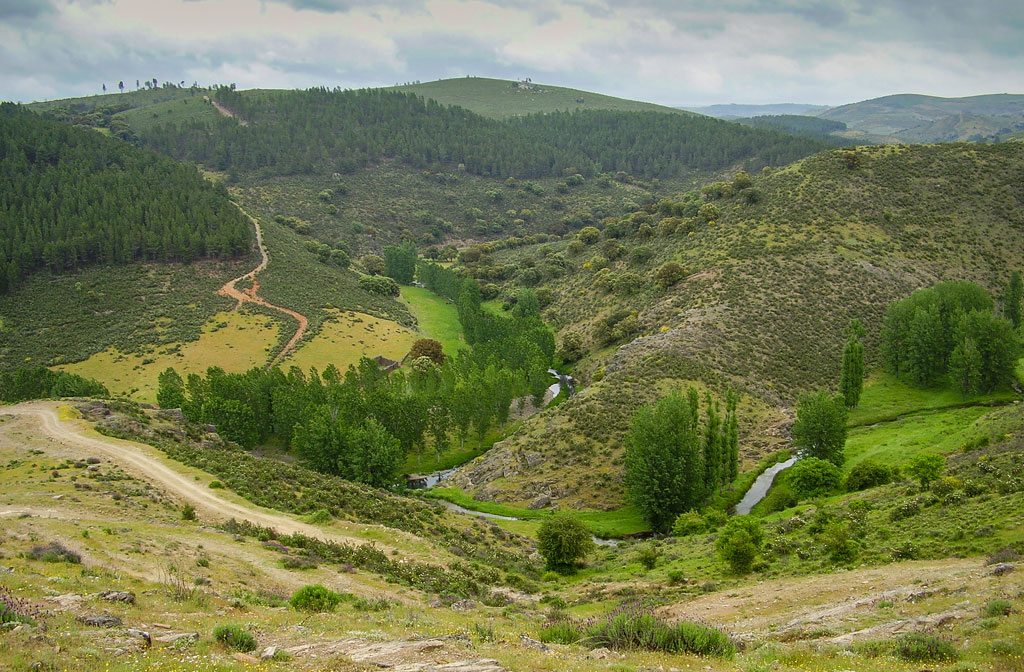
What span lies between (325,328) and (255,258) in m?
33.5

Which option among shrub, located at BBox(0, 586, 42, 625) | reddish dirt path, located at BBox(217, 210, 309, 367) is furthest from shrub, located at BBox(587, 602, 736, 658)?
reddish dirt path, located at BBox(217, 210, 309, 367)

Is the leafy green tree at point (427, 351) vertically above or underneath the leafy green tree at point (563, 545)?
above

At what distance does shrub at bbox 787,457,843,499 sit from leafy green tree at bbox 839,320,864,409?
85.2 ft

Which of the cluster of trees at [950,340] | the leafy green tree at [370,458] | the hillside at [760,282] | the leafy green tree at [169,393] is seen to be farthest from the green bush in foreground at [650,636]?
the cluster of trees at [950,340]

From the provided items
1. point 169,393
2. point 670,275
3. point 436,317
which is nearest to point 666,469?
point 670,275

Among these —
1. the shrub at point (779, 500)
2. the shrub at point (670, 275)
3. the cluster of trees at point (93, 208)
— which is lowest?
the shrub at point (779, 500)

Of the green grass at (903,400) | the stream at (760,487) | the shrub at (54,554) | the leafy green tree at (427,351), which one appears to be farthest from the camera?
the leafy green tree at (427,351)

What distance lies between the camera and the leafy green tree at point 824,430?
66.9 m

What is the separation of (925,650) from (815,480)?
43.5 meters

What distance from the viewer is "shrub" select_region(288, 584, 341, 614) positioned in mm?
26891

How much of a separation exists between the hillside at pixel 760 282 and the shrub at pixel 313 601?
43.8 m

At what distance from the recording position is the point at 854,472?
5672 centimetres

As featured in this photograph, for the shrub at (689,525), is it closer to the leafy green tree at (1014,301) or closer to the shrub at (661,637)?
the shrub at (661,637)

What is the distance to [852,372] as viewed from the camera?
80.6m
